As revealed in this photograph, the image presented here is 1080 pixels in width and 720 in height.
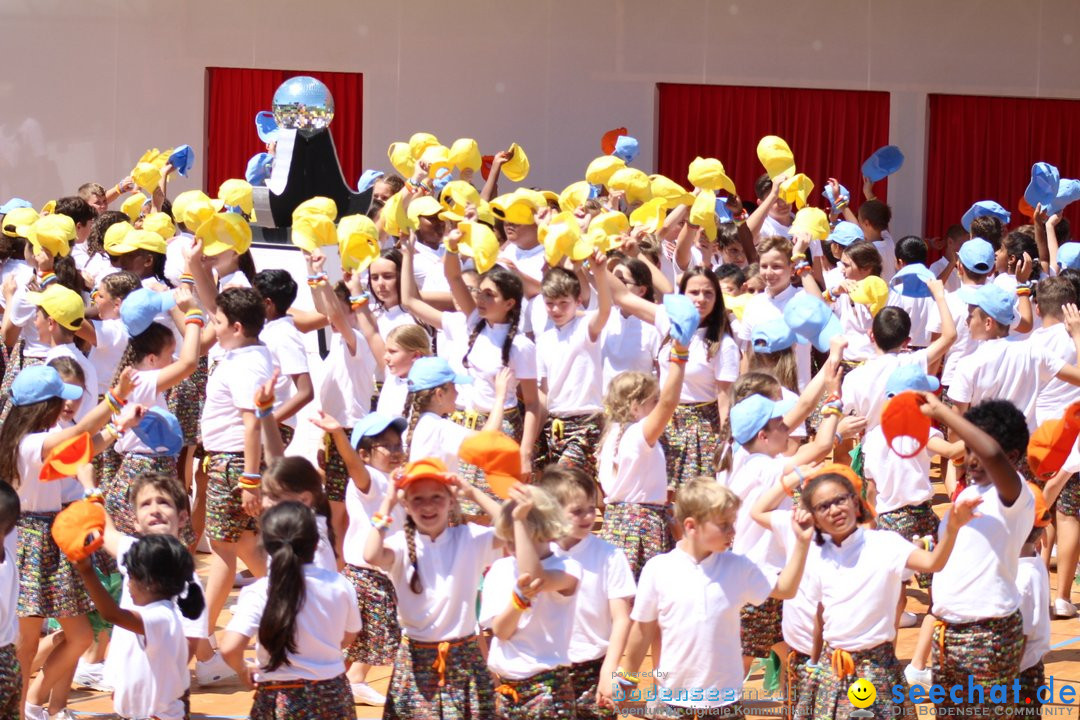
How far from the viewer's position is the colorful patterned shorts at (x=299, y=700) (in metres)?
4.24

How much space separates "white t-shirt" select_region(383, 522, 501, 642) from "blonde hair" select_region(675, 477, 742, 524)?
59cm

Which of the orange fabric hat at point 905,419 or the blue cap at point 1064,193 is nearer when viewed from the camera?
the orange fabric hat at point 905,419

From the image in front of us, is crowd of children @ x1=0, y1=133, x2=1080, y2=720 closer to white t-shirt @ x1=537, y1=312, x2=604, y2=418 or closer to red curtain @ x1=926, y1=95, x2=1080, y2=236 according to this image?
white t-shirt @ x1=537, y1=312, x2=604, y2=418

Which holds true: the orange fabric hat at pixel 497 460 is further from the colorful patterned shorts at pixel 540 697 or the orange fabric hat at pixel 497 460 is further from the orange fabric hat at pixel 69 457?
the orange fabric hat at pixel 69 457

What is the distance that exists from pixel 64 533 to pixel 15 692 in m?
0.62

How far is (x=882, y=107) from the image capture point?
51.8ft

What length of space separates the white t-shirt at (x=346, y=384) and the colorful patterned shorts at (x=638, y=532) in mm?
1574

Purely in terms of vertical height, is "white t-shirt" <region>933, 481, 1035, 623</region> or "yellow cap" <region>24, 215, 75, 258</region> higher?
"yellow cap" <region>24, 215, 75, 258</region>

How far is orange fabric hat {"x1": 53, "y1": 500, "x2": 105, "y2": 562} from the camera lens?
431cm

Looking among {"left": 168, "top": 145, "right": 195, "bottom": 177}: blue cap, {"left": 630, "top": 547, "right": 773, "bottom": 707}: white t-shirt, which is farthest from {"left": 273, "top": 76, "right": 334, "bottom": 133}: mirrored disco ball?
{"left": 630, "top": 547, "right": 773, "bottom": 707}: white t-shirt

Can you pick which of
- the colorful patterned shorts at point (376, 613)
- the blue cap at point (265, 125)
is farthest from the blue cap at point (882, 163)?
the colorful patterned shorts at point (376, 613)

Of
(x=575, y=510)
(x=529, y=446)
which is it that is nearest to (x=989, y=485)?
(x=575, y=510)

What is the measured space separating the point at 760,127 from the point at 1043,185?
18.1 feet

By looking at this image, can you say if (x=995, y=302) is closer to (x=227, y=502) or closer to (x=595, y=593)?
(x=595, y=593)
